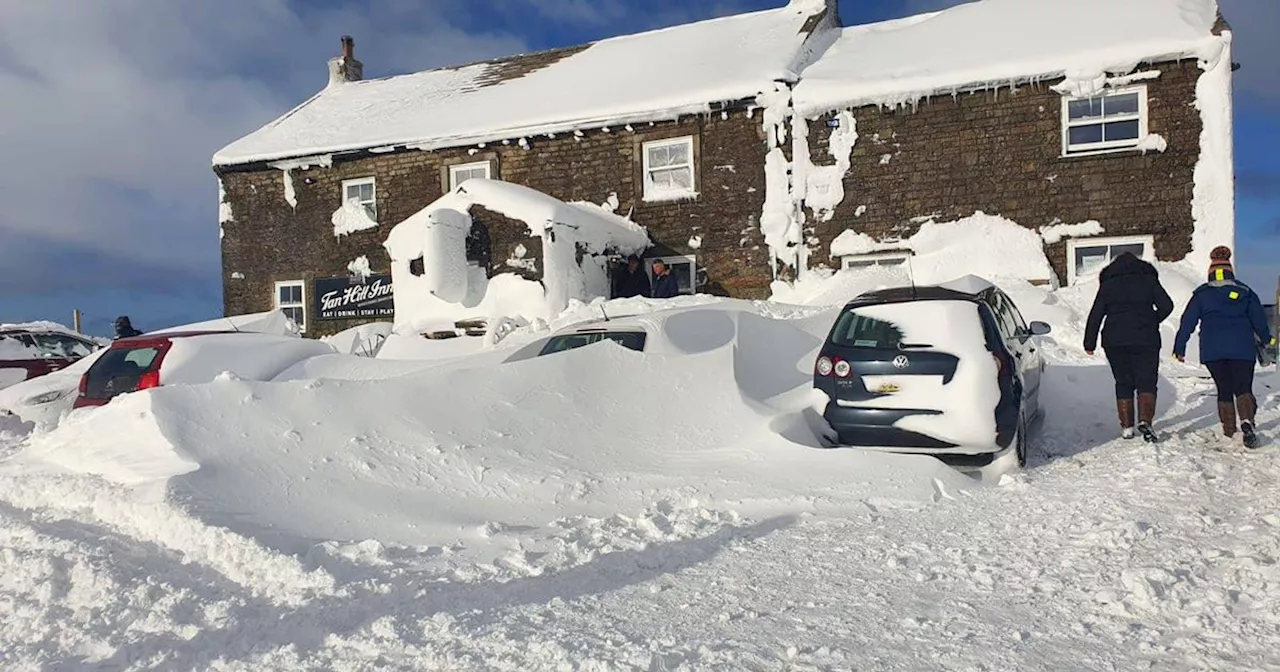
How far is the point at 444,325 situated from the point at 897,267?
8.01 meters

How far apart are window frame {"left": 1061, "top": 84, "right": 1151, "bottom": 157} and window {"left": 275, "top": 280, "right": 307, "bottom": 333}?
52.2 feet

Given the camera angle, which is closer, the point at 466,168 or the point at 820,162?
the point at 820,162

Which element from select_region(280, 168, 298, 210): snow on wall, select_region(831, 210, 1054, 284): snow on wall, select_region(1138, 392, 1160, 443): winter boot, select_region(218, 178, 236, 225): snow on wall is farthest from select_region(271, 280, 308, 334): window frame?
select_region(1138, 392, 1160, 443): winter boot

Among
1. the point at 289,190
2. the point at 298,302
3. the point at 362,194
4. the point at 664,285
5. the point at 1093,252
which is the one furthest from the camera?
the point at 298,302

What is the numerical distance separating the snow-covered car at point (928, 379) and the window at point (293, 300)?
15.6 metres

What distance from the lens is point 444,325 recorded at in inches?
594

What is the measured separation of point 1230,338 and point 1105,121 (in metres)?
8.14

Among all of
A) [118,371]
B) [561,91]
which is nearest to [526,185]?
[561,91]

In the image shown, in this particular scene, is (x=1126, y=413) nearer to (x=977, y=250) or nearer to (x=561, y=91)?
(x=977, y=250)

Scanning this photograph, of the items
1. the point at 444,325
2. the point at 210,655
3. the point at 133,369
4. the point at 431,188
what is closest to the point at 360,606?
the point at 210,655

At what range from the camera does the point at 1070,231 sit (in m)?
13.7

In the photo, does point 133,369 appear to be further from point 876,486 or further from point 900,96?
point 900,96

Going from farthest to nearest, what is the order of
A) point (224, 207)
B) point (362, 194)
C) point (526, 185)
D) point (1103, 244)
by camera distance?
point (224, 207)
point (362, 194)
point (526, 185)
point (1103, 244)

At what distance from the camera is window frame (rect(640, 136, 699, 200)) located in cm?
1594
